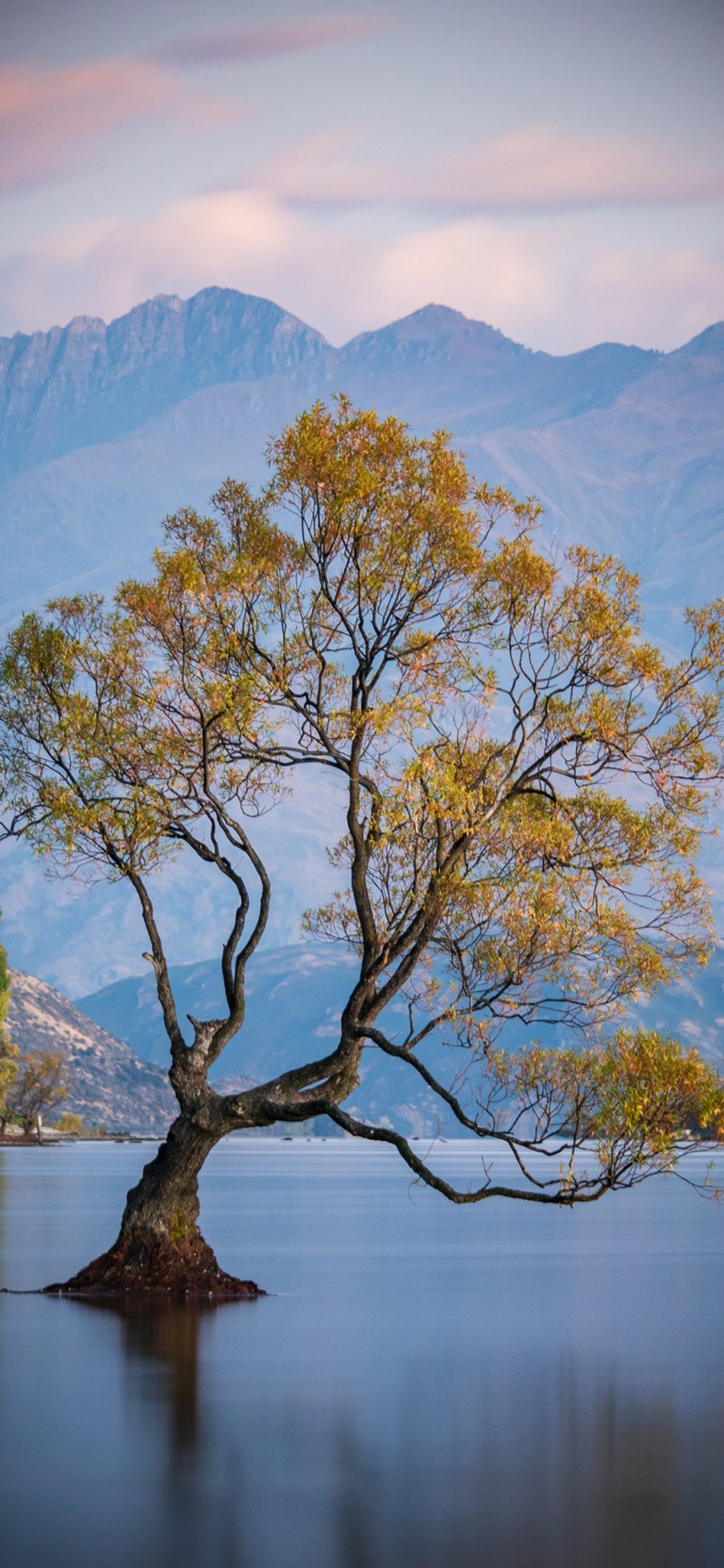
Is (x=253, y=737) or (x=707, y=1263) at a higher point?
(x=253, y=737)

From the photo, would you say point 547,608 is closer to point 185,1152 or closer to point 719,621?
point 719,621

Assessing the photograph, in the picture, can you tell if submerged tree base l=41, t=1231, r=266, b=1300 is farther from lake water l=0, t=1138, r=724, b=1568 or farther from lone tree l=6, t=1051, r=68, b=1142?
lone tree l=6, t=1051, r=68, b=1142

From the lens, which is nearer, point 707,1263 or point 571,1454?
point 571,1454

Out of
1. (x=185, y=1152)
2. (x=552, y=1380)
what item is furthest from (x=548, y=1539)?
(x=185, y=1152)

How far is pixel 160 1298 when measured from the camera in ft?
121

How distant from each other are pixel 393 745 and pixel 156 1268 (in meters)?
11.3

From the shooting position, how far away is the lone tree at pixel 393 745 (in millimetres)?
34094

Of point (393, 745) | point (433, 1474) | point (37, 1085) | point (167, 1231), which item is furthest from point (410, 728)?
point (37, 1085)

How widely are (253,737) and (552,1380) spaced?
13.0m

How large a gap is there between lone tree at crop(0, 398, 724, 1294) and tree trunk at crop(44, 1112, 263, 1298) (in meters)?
0.06

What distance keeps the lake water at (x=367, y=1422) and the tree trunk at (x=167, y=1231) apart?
0.83 meters

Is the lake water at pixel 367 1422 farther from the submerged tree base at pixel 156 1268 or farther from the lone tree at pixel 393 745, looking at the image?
the lone tree at pixel 393 745

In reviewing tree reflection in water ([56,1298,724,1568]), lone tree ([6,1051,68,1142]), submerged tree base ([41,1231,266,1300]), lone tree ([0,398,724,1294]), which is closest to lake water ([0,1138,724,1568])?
tree reflection in water ([56,1298,724,1568])

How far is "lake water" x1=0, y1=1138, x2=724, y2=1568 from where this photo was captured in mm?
20234
